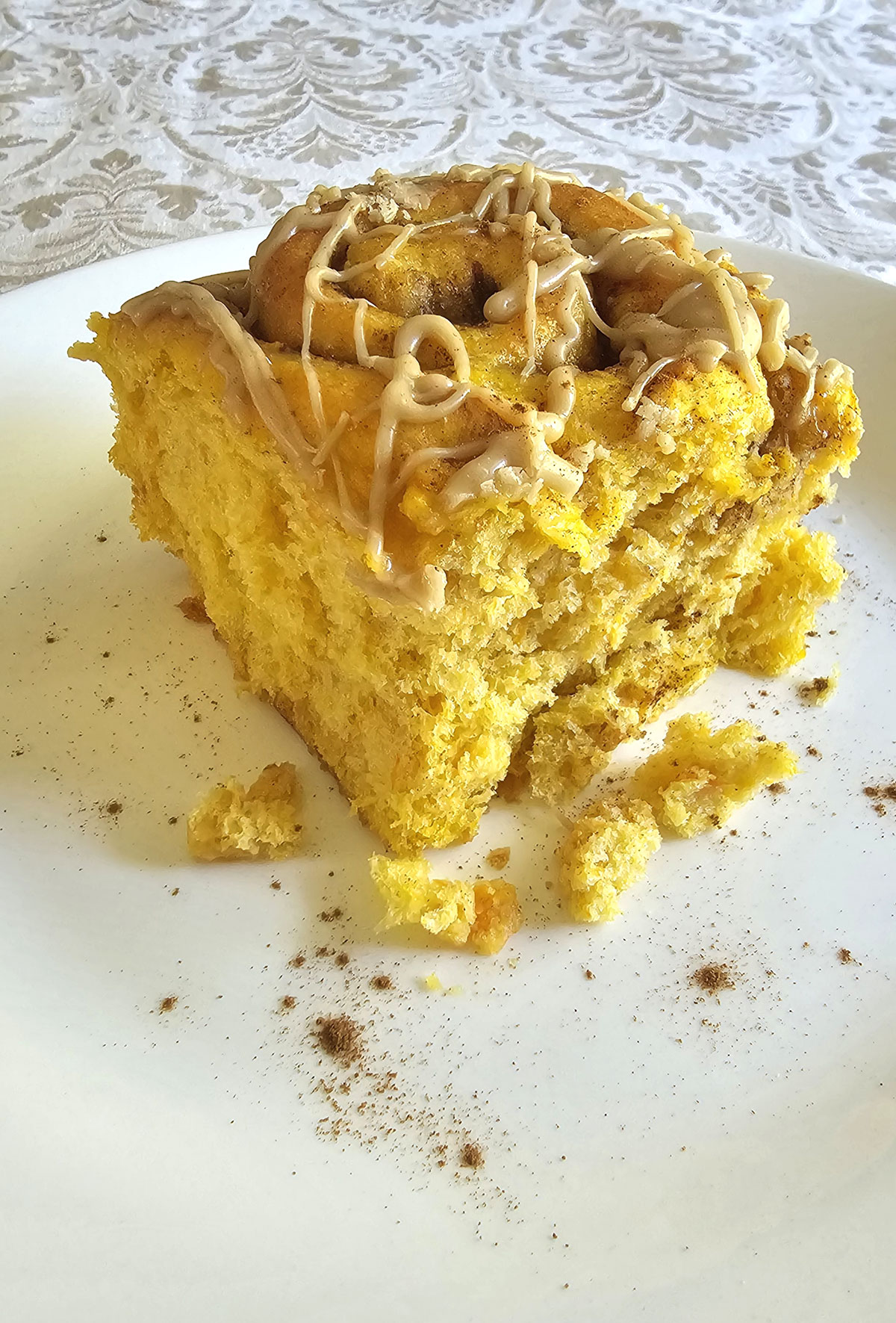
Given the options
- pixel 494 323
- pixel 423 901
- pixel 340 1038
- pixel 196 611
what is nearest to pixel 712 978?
pixel 423 901

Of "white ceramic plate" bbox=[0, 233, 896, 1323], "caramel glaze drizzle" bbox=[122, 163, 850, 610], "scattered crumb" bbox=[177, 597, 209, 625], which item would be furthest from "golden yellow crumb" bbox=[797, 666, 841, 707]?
"scattered crumb" bbox=[177, 597, 209, 625]

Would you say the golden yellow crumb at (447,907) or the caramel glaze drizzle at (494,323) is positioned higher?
the caramel glaze drizzle at (494,323)

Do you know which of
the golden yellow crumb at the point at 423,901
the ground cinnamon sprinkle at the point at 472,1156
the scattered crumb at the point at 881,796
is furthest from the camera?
the scattered crumb at the point at 881,796

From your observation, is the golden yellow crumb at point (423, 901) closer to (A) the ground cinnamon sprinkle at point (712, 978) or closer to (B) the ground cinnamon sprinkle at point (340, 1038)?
(B) the ground cinnamon sprinkle at point (340, 1038)

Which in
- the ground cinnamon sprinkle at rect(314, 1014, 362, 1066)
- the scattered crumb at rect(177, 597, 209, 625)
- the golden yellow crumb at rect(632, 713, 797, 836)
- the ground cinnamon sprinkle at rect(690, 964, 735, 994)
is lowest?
the ground cinnamon sprinkle at rect(314, 1014, 362, 1066)

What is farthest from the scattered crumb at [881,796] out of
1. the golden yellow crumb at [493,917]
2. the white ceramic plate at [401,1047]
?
the golden yellow crumb at [493,917]

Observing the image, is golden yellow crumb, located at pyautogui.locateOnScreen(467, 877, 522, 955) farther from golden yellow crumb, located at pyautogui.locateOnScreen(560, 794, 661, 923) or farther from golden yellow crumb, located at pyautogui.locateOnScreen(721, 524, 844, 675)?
golden yellow crumb, located at pyautogui.locateOnScreen(721, 524, 844, 675)
